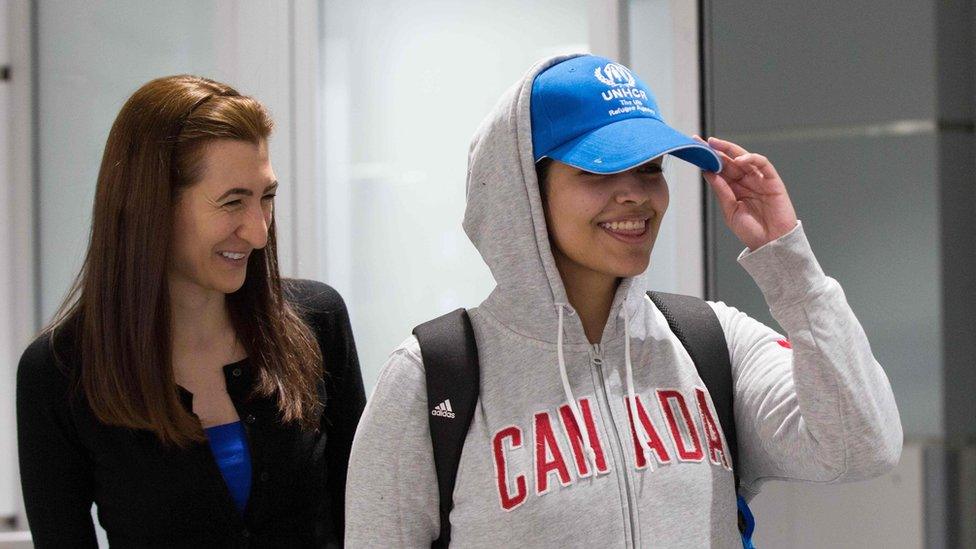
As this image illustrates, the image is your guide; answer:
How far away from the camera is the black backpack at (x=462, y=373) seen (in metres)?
1.43

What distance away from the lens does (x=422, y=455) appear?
1.43m

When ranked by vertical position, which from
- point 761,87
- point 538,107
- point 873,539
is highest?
point 761,87

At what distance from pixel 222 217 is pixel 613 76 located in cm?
84

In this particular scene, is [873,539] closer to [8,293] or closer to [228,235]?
[228,235]

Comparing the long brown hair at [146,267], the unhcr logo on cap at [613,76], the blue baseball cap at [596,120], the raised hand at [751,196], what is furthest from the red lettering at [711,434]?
the long brown hair at [146,267]

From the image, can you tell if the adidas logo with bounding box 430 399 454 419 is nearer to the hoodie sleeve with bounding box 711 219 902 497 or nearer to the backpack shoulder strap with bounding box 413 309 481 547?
the backpack shoulder strap with bounding box 413 309 481 547

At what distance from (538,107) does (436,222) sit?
1900 millimetres

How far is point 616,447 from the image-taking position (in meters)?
1.42

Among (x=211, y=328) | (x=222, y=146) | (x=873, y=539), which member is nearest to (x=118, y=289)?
(x=211, y=328)

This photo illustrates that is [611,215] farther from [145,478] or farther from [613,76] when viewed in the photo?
[145,478]

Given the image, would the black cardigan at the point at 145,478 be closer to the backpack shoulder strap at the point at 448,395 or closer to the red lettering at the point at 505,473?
the backpack shoulder strap at the point at 448,395

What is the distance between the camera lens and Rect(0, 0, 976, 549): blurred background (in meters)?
3.04

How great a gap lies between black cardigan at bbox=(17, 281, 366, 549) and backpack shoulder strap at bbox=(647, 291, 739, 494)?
2.67 ft

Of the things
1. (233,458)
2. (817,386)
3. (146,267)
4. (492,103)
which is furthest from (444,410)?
(492,103)
